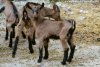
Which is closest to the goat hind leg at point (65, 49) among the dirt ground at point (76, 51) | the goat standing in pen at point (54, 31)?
the goat standing in pen at point (54, 31)

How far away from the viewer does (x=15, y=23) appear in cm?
1012

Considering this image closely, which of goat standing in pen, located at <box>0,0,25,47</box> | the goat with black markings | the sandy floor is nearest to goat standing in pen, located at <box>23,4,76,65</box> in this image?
the goat with black markings

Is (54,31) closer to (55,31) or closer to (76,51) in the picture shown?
(55,31)

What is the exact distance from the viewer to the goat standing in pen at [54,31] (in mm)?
8859

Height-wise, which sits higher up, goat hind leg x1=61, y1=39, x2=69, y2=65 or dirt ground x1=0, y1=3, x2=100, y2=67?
goat hind leg x1=61, y1=39, x2=69, y2=65

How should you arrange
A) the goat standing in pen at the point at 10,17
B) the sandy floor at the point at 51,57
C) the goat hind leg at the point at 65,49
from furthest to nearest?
the goat standing in pen at the point at 10,17, the sandy floor at the point at 51,57, the goat hind leg at the point at 65,49

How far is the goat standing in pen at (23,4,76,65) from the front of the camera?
8859 mm

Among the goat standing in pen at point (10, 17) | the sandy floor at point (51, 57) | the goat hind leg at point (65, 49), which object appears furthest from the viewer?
the goat standing in pen at point (10, 17)

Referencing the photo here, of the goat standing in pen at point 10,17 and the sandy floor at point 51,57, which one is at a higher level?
the goat standing in pen at point 10,17

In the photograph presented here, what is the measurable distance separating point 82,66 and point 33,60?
112 cm

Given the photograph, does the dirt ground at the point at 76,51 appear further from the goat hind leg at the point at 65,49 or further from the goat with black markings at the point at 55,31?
the goat with black markings at the point at 55,31

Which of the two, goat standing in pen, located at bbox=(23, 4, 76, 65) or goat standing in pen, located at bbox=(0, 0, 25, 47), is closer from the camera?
goat standing in pen, located at bbox=(23, 4, 76, 65)

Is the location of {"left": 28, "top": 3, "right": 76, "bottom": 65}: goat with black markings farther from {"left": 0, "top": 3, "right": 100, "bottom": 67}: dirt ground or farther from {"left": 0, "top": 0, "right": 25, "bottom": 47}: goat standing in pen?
{"left": 0, "top": 0, "right": 25, "bottom": 47}: goat standing in pen

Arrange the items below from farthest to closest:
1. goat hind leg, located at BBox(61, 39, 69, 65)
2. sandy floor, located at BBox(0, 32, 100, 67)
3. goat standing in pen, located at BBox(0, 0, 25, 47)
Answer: goat standing in pen, located at BBox(0, 0, 25, 47), sandy floor, located at BBox(0, 32, 100, 67), goat hind leg, located at BBox(61, 39, 69, 65)
